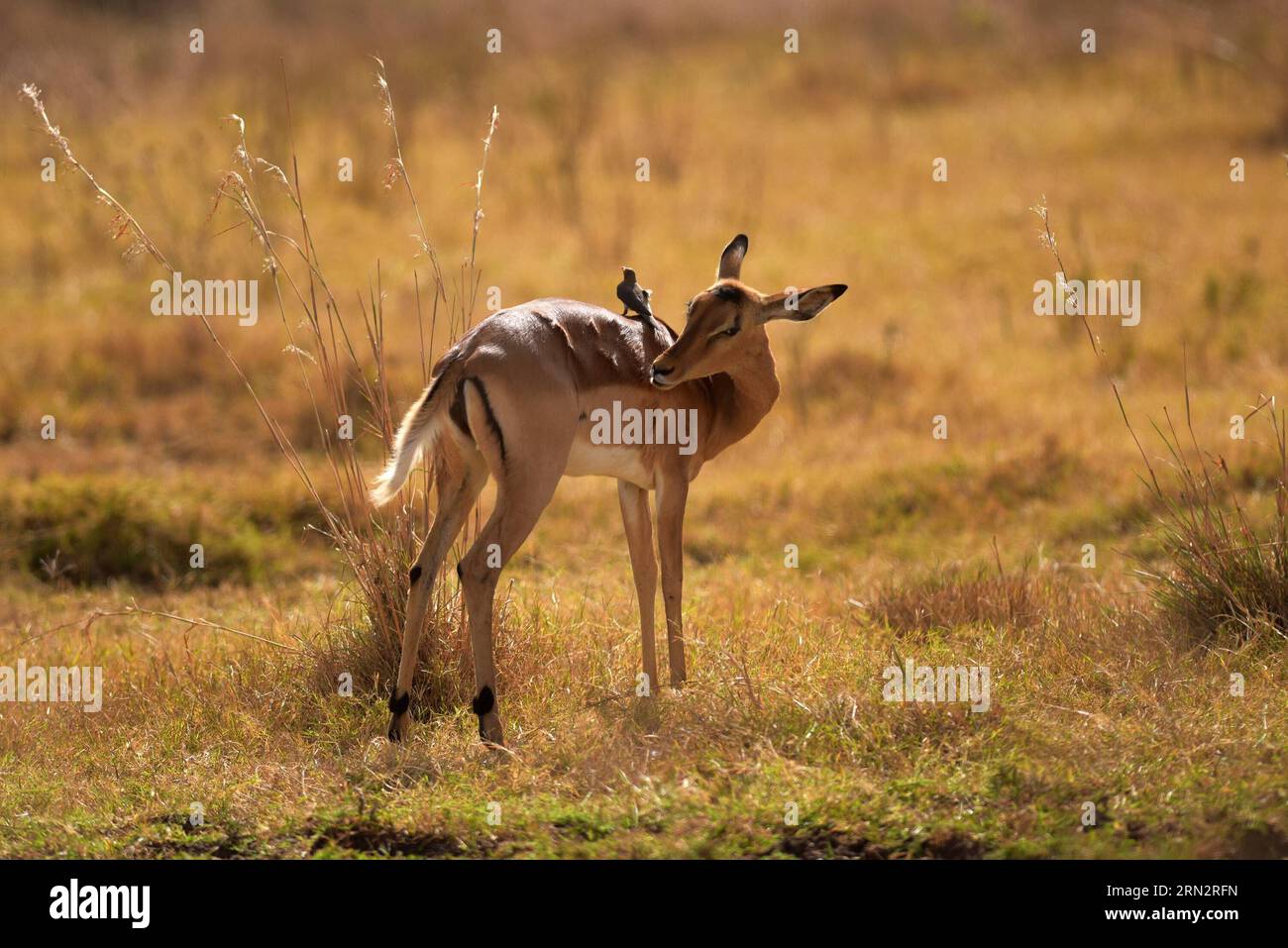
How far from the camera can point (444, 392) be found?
534cm

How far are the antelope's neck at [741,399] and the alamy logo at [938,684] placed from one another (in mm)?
1136

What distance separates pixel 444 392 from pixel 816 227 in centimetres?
885

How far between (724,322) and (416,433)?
1.23 m

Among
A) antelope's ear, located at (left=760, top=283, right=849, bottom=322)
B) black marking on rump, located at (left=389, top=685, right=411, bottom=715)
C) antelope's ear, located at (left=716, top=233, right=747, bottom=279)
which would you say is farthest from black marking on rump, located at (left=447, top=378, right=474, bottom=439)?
antelope's ear, located at (left=716, top=233, right=747, bottom=279)

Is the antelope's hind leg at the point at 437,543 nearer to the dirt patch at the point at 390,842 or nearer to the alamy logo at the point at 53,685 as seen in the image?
the dirt patch at the point at 390,842

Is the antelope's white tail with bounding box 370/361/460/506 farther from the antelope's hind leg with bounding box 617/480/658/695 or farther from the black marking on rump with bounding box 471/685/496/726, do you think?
the antelope's hind leg with bounding box 617/480/658/695

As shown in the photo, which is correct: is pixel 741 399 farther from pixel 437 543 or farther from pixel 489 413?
pixel 437 543

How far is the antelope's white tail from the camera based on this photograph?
5.17 m

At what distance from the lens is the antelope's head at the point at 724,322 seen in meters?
5.56

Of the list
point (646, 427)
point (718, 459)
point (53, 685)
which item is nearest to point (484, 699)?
point (646, 427)

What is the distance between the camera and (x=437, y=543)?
5.51 meters

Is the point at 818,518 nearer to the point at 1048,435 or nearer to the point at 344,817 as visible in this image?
the point at 1048,435

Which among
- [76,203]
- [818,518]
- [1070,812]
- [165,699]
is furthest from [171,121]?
[1070,812]
